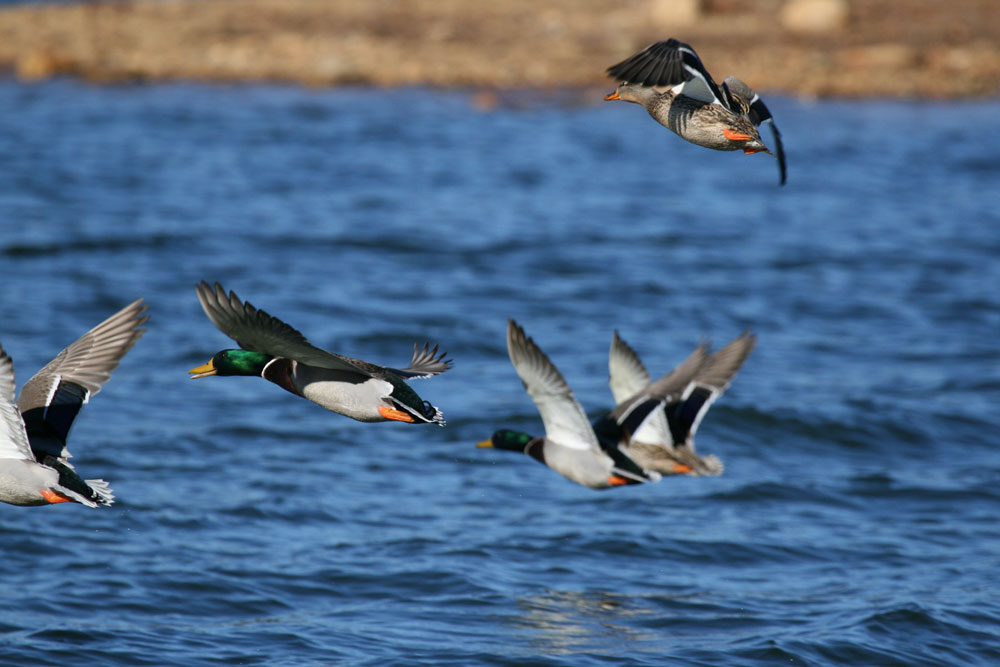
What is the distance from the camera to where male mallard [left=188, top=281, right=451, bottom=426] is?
209 inches

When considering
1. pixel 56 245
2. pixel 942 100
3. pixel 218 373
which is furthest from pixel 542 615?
pixel 942 100

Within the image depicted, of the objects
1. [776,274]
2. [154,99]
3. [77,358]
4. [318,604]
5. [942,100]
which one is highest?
[942,100]

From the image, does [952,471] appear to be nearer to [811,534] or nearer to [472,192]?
[811,534]

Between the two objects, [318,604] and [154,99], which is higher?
[154,99]

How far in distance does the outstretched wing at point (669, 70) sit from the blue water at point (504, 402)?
4.06 metres

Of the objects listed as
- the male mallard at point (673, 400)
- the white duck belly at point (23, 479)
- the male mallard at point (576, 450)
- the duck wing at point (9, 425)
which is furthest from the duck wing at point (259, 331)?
the male mallard at point (673, 400)

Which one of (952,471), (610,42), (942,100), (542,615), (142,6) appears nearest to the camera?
(542,615)

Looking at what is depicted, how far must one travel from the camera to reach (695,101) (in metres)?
5.80

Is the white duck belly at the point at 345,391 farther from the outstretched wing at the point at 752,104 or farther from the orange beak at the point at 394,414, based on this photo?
the outstretched wing at the point at 752,104

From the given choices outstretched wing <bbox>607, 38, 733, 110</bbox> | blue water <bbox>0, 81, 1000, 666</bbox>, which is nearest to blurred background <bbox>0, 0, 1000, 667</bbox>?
blue water <bbox>0, 81, 1000, 666</bbox>

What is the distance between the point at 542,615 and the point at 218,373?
3.74 metres

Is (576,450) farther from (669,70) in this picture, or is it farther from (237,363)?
(669,70)

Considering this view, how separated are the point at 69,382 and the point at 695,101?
10.1 feet

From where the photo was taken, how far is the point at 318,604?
355 inches
